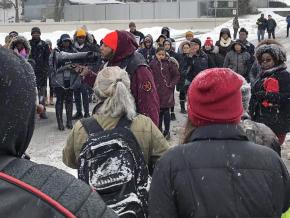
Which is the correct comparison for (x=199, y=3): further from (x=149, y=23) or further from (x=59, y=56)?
(x=59, y=56)

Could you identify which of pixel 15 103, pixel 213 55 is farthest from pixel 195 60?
pixel 15 103

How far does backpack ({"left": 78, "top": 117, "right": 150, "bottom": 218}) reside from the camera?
3168 millimetres

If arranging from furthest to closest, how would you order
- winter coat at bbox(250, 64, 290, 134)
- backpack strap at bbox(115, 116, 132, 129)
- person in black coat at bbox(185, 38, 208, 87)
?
person in black coat at bbox(185, 38, 208, 87) < winter coat at bbox(250, 64, 290, 134) < backpack strap at bbox(115, 116, 132, 129)

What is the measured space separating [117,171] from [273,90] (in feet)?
10.1

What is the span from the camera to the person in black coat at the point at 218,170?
2389 millimetres

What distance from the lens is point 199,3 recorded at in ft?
123

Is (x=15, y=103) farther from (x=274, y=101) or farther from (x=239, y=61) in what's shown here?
(x=239, y=61)

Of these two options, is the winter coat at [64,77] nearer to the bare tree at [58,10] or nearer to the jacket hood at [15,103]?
the jacket hood at [15,103]

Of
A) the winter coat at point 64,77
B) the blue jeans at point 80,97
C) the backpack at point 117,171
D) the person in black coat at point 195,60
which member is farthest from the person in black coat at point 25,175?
the person in black coat at point 195,60

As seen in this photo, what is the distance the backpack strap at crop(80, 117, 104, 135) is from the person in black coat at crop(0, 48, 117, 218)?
189cm

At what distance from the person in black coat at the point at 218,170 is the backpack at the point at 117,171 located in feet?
2.09

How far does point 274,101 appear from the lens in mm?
5785

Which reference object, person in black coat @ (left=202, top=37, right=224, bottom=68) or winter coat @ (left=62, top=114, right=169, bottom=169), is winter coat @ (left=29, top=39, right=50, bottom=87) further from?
winter coat @ (left=62, top=114, right=169, bottom=169)

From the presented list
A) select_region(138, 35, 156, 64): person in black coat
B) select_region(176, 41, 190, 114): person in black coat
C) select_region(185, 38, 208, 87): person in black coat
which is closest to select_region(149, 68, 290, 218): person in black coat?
select_region(185, 38, 208, 87): person in black coat
